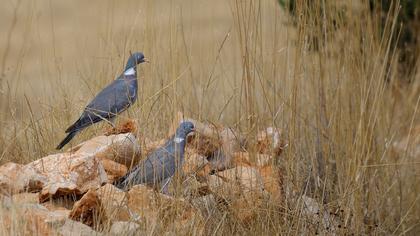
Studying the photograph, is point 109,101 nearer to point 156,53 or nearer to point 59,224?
point 156,53

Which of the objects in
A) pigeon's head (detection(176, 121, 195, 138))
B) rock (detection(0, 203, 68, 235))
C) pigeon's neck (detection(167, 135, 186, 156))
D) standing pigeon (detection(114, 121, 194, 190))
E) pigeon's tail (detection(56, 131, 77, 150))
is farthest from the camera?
pigeon's tail (detection(56, 131, 77, 150))

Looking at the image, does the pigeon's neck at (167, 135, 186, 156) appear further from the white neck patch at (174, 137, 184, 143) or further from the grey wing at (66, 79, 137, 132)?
the grey wing at (66, 79, 137, 132)

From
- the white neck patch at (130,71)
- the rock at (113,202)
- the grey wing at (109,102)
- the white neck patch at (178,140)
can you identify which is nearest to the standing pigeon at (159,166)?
the white neck patch at (178,140)

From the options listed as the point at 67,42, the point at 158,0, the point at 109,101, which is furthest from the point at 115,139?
the point at 67,42

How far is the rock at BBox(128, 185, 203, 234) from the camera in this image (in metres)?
4.73

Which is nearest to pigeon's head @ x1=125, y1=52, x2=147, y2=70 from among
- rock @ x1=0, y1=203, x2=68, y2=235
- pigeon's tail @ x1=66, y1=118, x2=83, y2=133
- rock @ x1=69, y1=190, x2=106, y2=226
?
pigeon's tail @ x1=66, y1=118, x2=83, y2=133

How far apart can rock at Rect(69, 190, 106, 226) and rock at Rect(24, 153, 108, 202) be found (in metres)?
0.23

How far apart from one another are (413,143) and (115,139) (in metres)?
2.12

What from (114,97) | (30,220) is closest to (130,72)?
(114,97)

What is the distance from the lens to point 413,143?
6699 millimetres

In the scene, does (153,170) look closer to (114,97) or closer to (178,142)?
(178,142)

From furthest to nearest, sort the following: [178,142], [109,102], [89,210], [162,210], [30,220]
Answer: [109,102] < [178,142] < [162,210] < [89,210] < [30,220]

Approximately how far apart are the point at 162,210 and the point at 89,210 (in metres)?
0.33

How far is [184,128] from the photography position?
17.9 ft
